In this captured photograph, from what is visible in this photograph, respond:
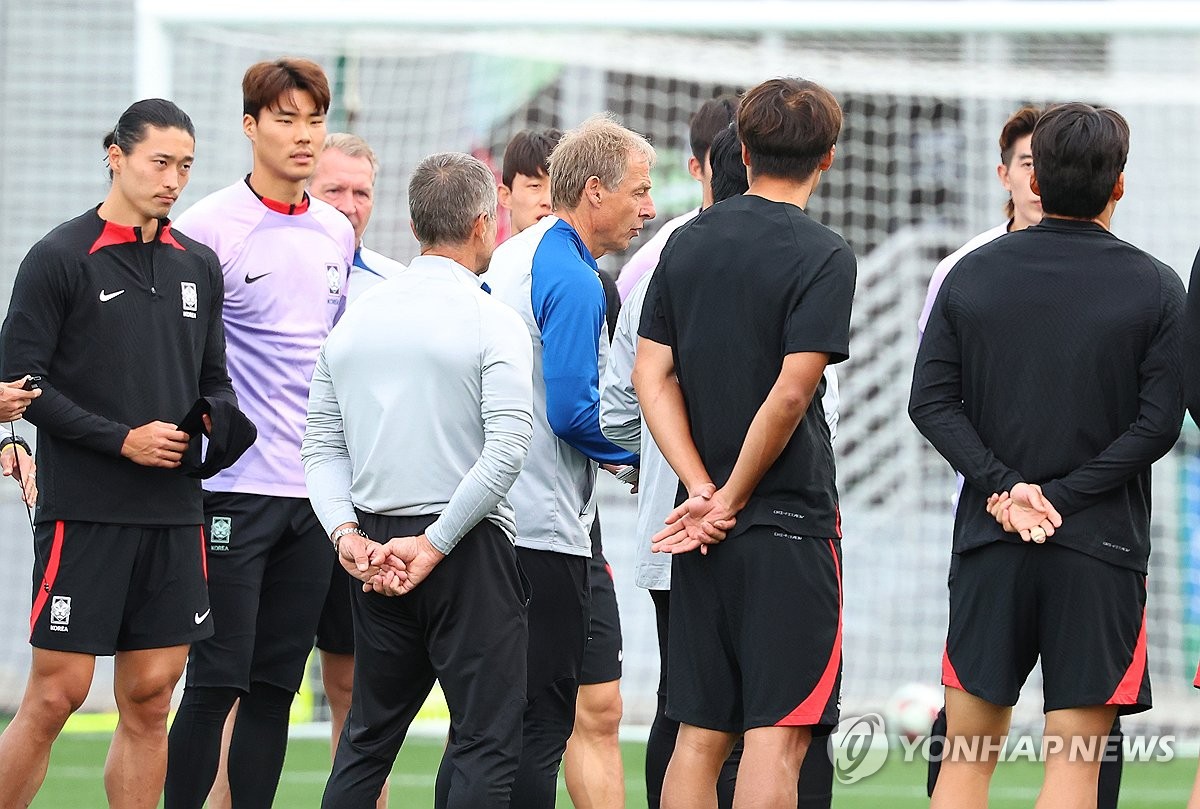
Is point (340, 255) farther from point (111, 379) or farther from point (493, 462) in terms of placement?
point (493, 462)

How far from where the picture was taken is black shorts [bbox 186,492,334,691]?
470cm

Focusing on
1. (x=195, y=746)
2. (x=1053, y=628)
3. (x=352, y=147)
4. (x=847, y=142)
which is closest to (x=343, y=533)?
(x=195, y=746)

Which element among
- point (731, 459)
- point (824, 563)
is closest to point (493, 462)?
point (731, 459)

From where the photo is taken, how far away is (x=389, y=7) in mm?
7461

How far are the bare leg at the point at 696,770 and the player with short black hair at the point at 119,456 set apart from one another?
1.49 m

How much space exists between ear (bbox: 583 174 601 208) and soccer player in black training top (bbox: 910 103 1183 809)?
1.13m

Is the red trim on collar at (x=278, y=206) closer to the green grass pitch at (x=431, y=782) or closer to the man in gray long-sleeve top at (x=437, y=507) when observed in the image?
the man in gray long-sleeve top at (x=437, y=507)

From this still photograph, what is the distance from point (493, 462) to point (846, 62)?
18.4 ft

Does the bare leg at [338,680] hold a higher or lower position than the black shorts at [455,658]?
lower

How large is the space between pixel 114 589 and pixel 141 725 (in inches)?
15.7

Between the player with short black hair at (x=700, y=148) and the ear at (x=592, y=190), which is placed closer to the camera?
the ear at (x=592, y=190)

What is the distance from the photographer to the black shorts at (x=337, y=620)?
5137 mm

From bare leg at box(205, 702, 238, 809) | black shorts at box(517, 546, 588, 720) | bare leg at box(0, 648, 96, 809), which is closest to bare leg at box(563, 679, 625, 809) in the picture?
black shorts at box(517, 546, 588, 720)

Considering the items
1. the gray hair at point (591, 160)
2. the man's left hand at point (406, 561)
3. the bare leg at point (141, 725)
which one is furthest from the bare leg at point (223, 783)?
the gray hair at point (591, 160)
